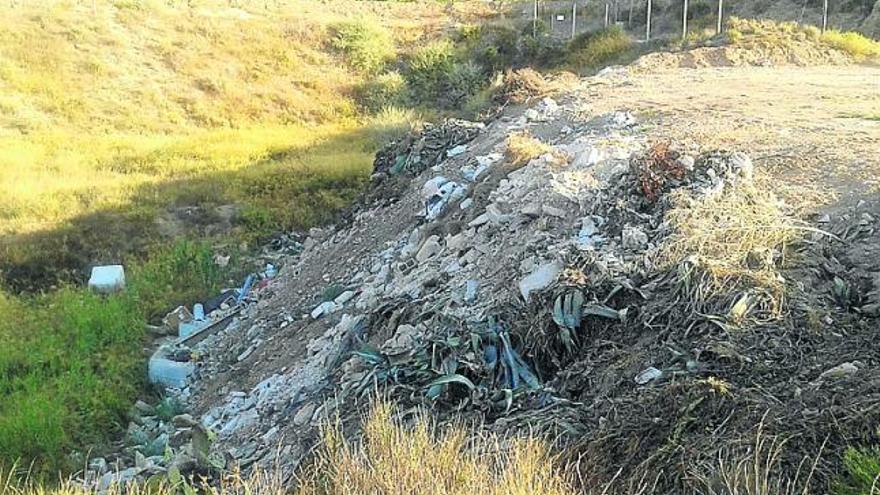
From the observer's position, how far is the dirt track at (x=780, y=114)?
18.4 feet

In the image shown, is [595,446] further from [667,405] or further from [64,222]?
[64,222]

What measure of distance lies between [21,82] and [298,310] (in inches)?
598

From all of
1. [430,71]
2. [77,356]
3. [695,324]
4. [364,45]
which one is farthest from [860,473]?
[364,45]

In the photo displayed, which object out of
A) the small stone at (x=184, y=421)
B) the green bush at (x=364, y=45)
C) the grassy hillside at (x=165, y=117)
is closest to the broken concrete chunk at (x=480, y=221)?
the small stone at (x=184, y=421)

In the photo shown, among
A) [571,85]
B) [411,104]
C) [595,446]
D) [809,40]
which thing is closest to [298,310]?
[595,446]

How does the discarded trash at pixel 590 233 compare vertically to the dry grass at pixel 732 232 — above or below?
below

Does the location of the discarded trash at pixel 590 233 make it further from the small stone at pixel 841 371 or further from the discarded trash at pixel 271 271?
the discarded trash at pixel 271 271

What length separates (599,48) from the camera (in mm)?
20109

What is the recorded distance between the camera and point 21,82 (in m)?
19.5

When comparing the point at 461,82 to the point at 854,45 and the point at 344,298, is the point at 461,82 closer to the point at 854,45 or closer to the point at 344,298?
the point at 854,45

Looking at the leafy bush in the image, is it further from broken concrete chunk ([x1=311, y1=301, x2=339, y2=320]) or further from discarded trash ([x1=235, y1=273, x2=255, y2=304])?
broken concrete chunk ([x1=311, y1=301, x2=339, y2=320])

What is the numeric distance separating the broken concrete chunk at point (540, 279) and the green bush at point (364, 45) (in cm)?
1958

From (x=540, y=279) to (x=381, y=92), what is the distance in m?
18.0

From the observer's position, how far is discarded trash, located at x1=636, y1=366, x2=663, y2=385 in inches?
143
